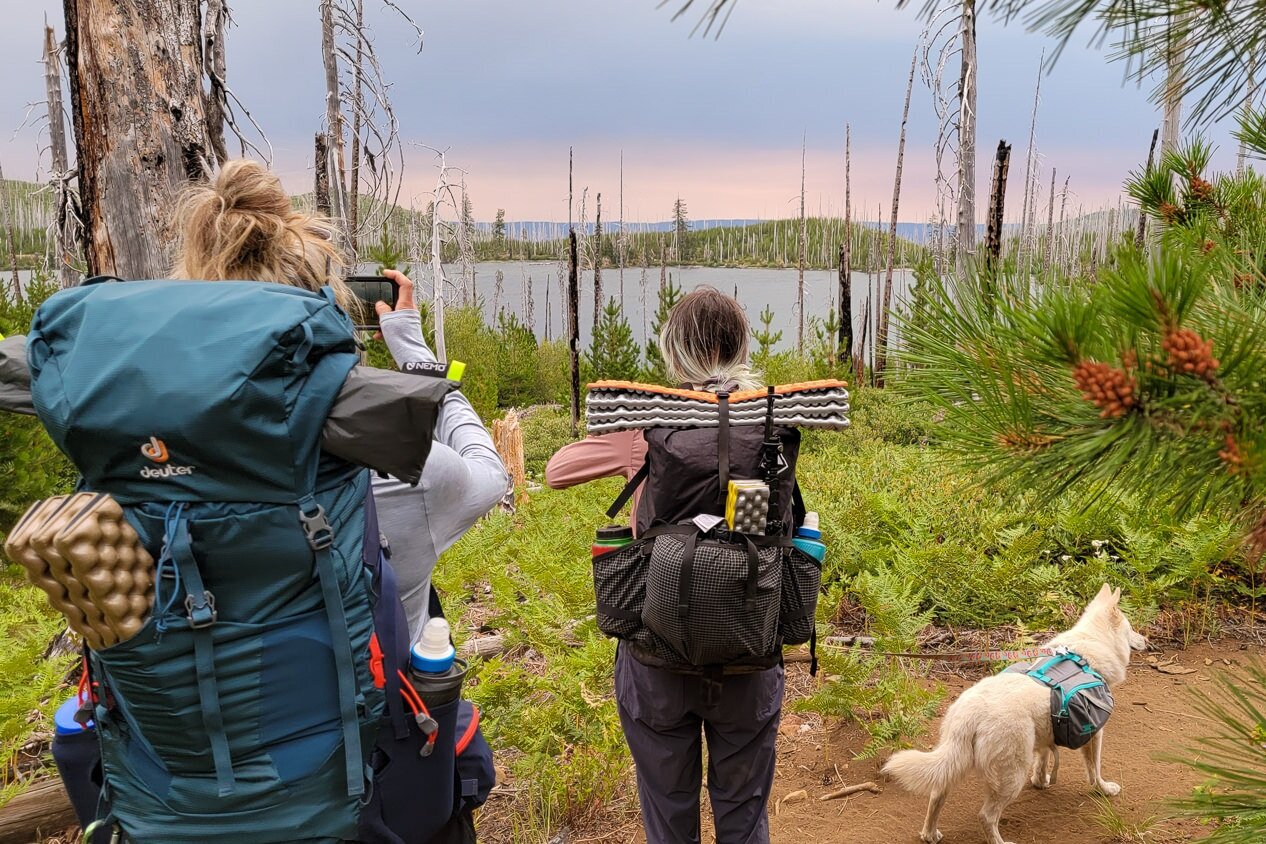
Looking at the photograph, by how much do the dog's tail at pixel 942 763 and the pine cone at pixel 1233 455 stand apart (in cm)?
258

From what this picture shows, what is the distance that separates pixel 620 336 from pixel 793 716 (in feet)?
69.1

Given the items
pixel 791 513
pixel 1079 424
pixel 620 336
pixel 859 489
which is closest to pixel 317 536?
pixel 1079 424

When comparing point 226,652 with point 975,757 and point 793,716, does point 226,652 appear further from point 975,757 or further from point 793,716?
point 793,716

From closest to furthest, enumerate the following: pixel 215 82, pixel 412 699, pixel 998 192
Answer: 1. pixel 412 699
2. pixel 215 82
3. pixel 998 192

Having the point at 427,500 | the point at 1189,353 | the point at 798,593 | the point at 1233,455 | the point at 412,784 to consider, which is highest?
the point at 1189,353

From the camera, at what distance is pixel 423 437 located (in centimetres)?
148

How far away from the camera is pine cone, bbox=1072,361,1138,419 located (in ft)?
3.65

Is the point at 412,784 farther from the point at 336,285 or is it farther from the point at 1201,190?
the point at 1201,190

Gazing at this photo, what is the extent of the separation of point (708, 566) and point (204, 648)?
127 centimetres

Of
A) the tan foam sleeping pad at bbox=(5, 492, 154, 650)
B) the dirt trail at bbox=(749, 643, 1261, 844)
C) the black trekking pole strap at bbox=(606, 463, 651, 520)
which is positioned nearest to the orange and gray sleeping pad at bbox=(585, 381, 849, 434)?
the black trekking pole strap at bbox=(606, 463, 651, 520)

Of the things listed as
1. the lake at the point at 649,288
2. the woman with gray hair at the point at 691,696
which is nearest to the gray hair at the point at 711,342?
the woman with gray hair at the point at 691,696

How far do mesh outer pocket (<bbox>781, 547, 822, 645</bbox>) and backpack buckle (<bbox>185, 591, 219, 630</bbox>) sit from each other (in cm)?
157

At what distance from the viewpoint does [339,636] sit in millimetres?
1535

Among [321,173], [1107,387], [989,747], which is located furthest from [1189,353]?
[321,173]
